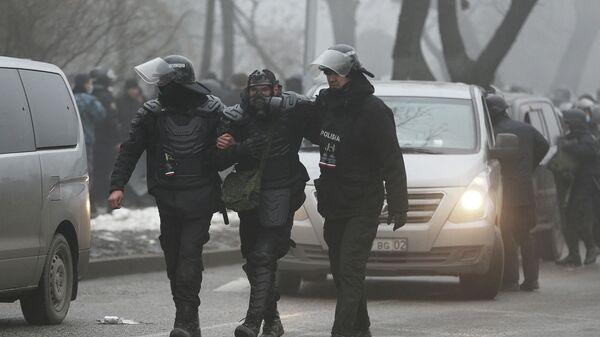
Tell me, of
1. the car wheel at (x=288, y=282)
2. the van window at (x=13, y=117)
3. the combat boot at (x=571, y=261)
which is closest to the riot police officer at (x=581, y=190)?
the combat boot at (x=571, y=261)

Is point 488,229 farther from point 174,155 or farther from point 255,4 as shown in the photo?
point 255,4

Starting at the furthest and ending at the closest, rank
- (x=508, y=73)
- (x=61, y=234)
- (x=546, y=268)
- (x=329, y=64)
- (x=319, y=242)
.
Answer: (x=508, y=73), (x=546, y=268), (x=319, y=242), (x=61, y=234), (x=329, y=64)

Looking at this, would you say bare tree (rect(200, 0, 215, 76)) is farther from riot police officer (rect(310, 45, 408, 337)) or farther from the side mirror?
riot police officer (rect(310, 45, 408, 337))

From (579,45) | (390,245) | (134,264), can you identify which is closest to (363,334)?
(390,245)

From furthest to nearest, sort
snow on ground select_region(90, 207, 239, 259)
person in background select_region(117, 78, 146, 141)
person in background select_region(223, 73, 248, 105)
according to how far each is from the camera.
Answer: person in background select_region(223, 73, 248, 105) < person in background select_region(117, 78, 146, 141) < snow on ground select_region(90, 207, 239, 259)

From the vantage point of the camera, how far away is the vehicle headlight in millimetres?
13836

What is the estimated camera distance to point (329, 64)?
10.1 metres

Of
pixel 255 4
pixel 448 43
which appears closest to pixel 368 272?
pixel 448 43

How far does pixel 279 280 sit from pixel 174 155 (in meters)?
4.39

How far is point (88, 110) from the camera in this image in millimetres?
20875

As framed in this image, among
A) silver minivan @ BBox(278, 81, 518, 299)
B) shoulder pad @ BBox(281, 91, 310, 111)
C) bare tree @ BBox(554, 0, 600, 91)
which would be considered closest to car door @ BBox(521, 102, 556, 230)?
silver minivan @ BBox(278, 81, 518, 299)

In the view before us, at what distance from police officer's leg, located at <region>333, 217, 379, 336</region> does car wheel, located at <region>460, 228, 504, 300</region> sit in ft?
13.2

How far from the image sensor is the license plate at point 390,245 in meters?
13.6

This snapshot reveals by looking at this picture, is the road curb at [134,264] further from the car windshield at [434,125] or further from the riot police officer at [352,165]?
the riot police officer at [352,165]
